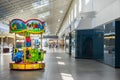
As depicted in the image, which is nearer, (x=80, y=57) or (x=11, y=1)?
(x=80, y=57)

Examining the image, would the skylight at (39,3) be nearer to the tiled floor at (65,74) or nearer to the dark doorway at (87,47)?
the dark doorway at (87,47)

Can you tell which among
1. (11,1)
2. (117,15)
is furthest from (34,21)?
(11,1)

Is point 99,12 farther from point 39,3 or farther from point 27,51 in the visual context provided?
point 39,3

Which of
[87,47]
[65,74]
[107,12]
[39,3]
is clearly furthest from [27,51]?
[39,3]

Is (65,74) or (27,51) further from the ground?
(27,51)

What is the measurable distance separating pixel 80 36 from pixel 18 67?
1085 cm

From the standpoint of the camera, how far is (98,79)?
966cm

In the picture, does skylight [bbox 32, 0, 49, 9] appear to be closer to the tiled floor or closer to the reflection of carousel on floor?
the reflection of carousel on floor

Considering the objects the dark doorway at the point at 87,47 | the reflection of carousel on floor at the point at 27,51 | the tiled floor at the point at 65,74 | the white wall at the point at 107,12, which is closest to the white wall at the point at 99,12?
the white wall at the point at 107,12

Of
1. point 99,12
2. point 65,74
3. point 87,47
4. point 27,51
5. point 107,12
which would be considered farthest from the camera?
point 87,47

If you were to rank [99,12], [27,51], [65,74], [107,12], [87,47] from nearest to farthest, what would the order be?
[65,74] < [27,51] < [107,12] < [99,12] < [87,47]

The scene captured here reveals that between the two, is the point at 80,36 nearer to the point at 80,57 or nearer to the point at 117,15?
the point at 80,57

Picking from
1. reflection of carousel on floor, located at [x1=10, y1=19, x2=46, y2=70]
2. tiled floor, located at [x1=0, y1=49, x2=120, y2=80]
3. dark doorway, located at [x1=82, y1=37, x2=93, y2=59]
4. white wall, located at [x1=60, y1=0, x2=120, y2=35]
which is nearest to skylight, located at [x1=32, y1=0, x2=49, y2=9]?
white wall, located at [x1=60, y1=0, x2=120, y2=35]

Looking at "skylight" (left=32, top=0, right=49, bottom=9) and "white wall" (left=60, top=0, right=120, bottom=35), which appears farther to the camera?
"skylight" (left=32, top=0, right=49, bottom=9)
